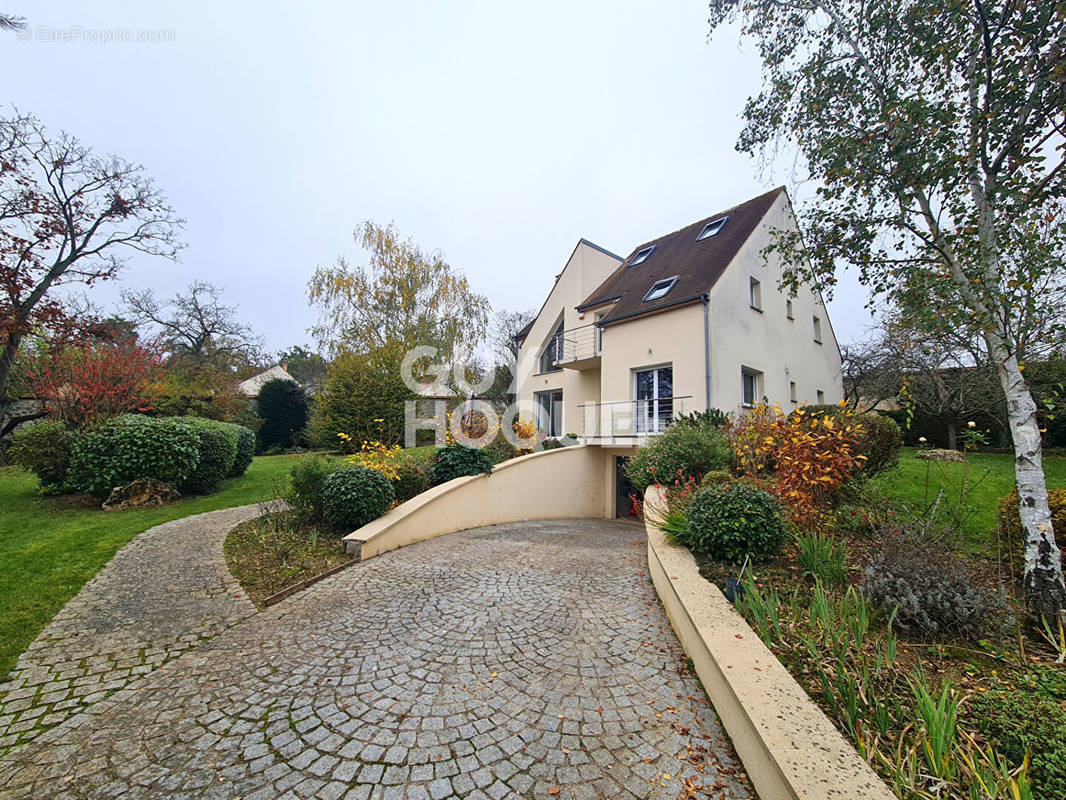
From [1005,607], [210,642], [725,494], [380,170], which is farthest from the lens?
[380,170]

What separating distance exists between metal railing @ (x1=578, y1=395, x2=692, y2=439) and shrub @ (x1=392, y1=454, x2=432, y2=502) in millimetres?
6122

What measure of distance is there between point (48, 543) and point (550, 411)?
47.7 ft

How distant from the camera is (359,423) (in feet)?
43.1

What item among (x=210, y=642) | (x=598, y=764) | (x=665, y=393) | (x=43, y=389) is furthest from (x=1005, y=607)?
(x=43, y=389)

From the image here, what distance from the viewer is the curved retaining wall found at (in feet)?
19.9

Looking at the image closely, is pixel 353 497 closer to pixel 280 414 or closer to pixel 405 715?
pixel 405 715

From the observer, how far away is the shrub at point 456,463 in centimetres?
807

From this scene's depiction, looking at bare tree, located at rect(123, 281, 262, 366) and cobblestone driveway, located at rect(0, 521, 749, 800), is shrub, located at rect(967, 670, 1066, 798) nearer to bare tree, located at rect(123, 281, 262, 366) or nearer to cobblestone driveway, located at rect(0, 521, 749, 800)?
cobblestone driveway, located at rect(0, 521, 749, 800)

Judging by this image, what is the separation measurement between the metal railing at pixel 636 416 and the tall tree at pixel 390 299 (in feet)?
24.0

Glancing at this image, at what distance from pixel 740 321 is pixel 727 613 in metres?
11.0

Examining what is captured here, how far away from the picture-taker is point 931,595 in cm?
285

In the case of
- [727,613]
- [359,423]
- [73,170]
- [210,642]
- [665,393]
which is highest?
[73,170]

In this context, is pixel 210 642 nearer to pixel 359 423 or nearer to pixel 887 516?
pixel 887 516

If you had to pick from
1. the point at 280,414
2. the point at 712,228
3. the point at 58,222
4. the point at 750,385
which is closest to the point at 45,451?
the point at 58,222
